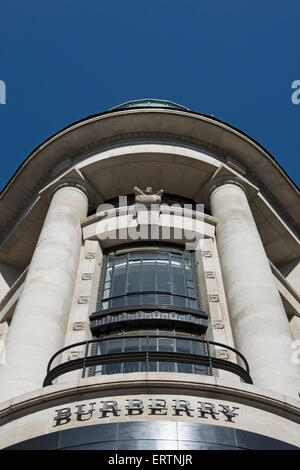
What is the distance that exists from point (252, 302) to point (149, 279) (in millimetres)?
4430

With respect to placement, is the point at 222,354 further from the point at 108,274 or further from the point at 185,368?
the point at 108,274

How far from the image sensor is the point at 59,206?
22859mm

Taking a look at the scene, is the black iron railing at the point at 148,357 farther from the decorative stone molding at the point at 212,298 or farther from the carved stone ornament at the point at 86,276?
the carved stone ornament at the point at 86,276

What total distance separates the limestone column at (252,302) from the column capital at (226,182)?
3.96 feet

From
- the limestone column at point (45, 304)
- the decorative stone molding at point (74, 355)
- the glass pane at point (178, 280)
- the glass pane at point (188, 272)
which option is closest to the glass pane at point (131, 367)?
the decorative stone molding at point (74, 355)

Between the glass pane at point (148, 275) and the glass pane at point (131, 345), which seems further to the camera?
the glass pane at point (148, 275)

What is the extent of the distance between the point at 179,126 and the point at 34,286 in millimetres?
12063

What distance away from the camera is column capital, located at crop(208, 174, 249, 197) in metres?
24.4

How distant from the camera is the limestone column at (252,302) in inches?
562

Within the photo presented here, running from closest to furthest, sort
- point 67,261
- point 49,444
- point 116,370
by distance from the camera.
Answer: point 49,444
point 116,370
point 67,261

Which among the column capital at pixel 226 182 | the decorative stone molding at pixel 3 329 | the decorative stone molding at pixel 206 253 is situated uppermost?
the column capital at pixel 226 182

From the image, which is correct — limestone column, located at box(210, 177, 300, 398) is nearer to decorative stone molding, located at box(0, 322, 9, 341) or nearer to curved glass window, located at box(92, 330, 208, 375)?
curved glass window, located at box(92, 330, 208, 375)
